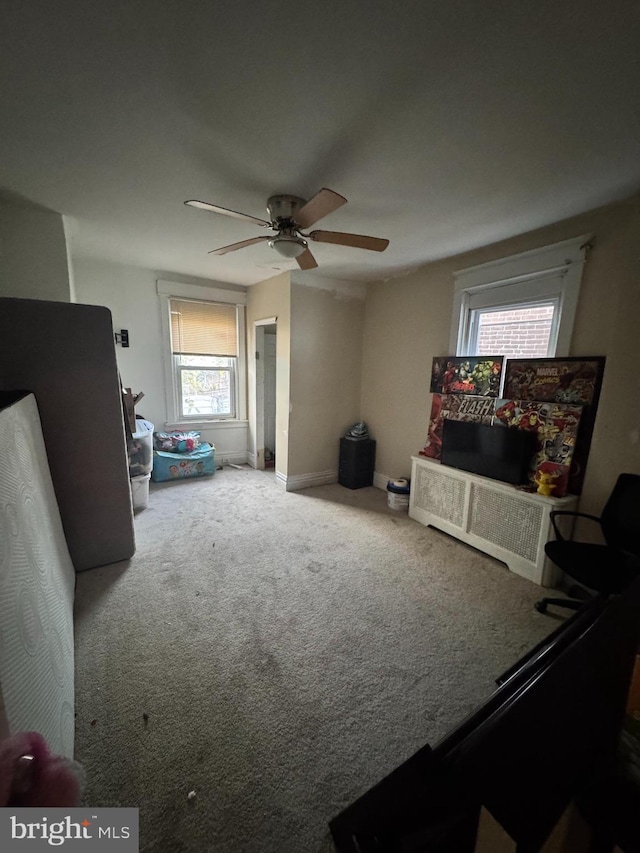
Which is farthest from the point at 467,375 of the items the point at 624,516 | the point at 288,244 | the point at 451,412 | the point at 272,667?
the point at 272,667

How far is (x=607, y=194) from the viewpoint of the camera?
2021mm

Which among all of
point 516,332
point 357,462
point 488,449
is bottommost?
point 357,462

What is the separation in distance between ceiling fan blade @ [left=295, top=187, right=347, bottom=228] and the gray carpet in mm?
2307

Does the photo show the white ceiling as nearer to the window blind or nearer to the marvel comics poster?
the marvel comics poster

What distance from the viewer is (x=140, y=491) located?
3377mm

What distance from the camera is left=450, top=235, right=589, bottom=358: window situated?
7.91 feet

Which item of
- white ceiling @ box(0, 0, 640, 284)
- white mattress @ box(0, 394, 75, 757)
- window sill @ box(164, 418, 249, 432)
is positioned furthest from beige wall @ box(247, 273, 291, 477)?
white mattress @ box(0, 394, 75, 757)

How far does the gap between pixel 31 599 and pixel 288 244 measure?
2228 millimetres

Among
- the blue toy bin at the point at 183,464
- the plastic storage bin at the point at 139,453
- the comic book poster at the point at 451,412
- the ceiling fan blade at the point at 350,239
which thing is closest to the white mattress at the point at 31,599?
the plastic storage bin at the point at 139,453

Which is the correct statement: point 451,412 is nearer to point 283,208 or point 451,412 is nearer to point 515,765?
point 283,208

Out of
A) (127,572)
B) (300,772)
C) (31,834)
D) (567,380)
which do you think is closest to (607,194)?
(567,380)

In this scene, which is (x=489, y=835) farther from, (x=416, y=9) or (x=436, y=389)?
(x=436, y=389)

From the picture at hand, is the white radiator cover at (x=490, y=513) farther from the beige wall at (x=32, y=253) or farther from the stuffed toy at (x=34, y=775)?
the beige wall at (x=32, y=253)

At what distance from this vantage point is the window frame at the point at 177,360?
412cm
